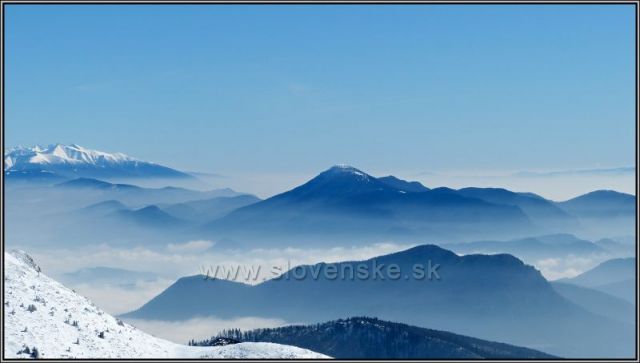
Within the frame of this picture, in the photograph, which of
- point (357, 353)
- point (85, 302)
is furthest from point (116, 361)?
point (357, 353)

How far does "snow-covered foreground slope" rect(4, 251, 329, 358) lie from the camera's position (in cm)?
6462

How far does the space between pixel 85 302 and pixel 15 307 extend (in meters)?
10.8

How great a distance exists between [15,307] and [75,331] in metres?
6.08

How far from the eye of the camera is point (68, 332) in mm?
68375

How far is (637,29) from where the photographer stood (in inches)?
2943

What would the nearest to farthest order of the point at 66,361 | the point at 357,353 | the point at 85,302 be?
1. the point at 66,361
2. the point at 85,302
3. the point at 357,353

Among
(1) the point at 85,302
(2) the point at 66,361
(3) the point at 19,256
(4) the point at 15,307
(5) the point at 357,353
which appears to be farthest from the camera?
(5) the point at 357,353

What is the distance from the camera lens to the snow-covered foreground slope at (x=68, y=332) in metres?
64.6

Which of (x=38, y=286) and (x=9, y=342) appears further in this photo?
(x=38, y=286)

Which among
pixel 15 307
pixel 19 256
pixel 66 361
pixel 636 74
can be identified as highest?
pixel 636 74

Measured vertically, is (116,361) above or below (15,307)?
below

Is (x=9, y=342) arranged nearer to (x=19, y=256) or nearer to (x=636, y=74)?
(x=19, y=256)

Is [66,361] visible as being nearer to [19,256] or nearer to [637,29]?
[19,256]

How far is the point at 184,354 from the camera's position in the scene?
74375mm
